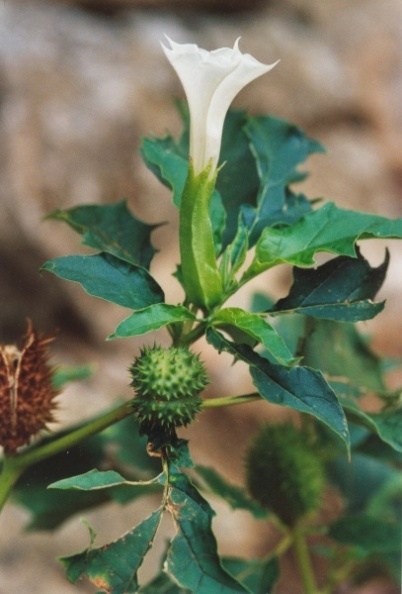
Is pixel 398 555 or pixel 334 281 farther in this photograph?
pixel 398 555

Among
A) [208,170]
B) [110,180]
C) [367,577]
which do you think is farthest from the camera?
[110,180]

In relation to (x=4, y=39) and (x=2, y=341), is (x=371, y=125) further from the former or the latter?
(x=2, y=341)

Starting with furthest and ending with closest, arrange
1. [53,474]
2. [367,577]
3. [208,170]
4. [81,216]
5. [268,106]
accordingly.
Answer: [268,106], [367,577], [53,474], [81,216], [208,170]

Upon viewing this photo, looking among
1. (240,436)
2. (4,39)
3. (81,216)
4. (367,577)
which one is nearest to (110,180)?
(4,39)

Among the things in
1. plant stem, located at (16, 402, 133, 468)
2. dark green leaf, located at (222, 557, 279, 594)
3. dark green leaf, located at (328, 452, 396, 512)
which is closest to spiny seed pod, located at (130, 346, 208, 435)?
plant stem, located at (16, 402, 133, 468)

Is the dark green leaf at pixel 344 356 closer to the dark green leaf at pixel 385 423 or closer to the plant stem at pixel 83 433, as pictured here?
the dark green leaf at pixel 385 423

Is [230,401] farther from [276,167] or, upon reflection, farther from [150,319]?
[276,167]

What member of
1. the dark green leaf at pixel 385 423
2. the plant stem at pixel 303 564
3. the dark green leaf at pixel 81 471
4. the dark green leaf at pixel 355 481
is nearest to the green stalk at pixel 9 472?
the dark green leaf at pixel 81 471
